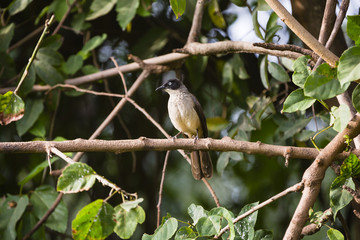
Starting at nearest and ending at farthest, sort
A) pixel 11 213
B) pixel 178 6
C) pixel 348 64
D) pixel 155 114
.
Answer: pixel 348 64, pixel 178 6, pixel 11 213, pixel 155 114

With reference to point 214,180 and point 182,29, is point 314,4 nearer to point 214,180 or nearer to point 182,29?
point 182,29

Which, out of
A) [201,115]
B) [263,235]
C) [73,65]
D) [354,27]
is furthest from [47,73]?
[354,27]

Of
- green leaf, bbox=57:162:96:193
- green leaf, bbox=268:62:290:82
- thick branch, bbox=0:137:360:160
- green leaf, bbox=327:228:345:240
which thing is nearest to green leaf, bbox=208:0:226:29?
green leaf, bbox=268:62:290:82

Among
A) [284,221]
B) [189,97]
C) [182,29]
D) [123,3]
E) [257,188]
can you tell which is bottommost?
[284,221]

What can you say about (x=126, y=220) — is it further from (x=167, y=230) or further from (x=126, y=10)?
(x=126, y=10)

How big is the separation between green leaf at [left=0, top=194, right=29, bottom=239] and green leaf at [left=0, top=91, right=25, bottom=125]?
1201 mm

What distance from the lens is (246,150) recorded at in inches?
81.3

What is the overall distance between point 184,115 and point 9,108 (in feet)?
6.71

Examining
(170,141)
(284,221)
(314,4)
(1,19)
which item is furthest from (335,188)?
(1,19)

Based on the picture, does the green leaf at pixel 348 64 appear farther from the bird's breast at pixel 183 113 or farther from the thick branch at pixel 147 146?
the bird's breast at pixel 183 113

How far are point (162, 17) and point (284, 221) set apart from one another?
6.46ft

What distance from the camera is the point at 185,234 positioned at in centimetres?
176

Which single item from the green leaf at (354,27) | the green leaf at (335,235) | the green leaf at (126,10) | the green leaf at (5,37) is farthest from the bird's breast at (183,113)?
the green leaf at (354,27)

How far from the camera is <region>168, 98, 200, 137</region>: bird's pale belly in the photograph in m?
3.82
